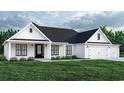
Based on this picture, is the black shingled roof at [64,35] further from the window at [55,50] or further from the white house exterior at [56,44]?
the window at [55,50]

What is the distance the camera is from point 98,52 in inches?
782

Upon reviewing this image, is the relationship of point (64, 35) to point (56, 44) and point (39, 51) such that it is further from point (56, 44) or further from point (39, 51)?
point (39, 51)

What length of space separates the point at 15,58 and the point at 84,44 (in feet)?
19.3

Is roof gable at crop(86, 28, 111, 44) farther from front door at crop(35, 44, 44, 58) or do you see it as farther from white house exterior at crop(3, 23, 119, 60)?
front door at crop(35, 44, 44, 58)

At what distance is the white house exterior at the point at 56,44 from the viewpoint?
19188 mm

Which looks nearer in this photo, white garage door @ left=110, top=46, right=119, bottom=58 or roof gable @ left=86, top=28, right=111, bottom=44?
white garage door @ left=110, top=46, right=119, bottom=58

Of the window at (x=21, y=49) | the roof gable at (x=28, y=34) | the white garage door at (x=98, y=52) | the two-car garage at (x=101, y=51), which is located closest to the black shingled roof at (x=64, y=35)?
the roof gable at (x=28, y=34)

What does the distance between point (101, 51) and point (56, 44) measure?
3855 mm

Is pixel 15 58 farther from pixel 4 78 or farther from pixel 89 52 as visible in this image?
pixel 4 78

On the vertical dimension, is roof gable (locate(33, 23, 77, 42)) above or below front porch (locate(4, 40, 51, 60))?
above

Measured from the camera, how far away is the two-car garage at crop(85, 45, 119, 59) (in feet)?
63.8

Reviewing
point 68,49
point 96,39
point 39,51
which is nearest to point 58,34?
point 68,49

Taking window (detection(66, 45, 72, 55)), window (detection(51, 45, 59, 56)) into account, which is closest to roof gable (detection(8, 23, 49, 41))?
window (detection(51, 45, 59, 56))
